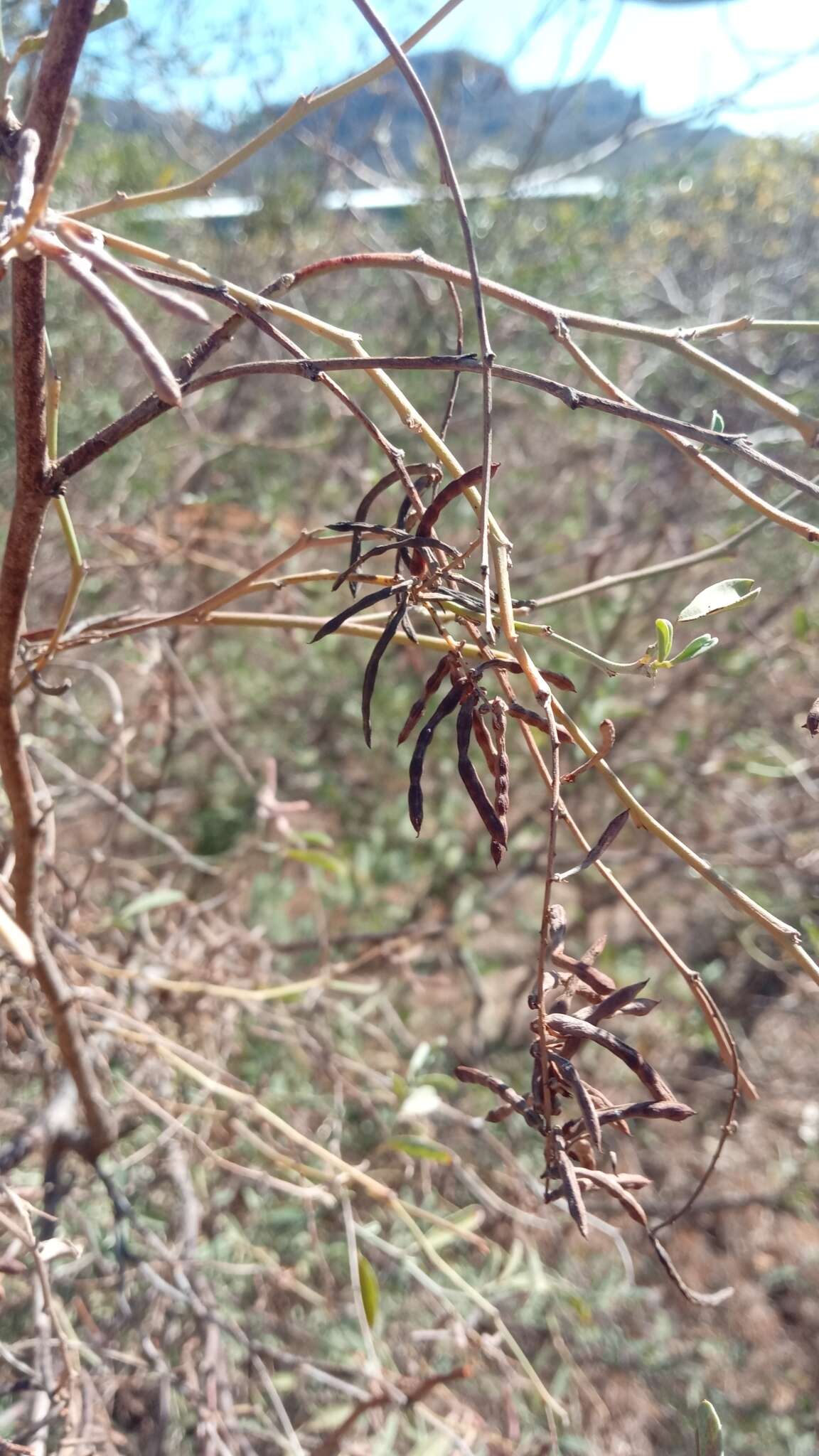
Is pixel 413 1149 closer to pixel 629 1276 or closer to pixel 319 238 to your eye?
pixel 629 1276

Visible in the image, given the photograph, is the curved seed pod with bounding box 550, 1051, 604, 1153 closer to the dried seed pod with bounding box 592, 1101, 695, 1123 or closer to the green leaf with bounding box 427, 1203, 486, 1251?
the dried seed pod with bounding box 592, 1101, 695, 1123

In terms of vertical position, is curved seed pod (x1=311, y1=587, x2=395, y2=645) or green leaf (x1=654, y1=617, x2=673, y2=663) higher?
curved seed pod (x1=311, y1=587, x2=395, y2=645)

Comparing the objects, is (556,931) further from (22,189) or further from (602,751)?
(22,189)

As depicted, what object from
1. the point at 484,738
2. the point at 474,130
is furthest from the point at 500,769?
the point at 474,130

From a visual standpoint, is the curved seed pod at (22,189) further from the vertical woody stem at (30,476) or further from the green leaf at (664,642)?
the green leaf at (664,642)

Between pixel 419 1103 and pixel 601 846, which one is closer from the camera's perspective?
pixel 601 846

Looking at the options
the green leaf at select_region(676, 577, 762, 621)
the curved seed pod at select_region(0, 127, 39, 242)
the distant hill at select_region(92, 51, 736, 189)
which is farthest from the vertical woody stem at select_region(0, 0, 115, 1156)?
the distant hill at select_region(92, 51, 736, 189)
